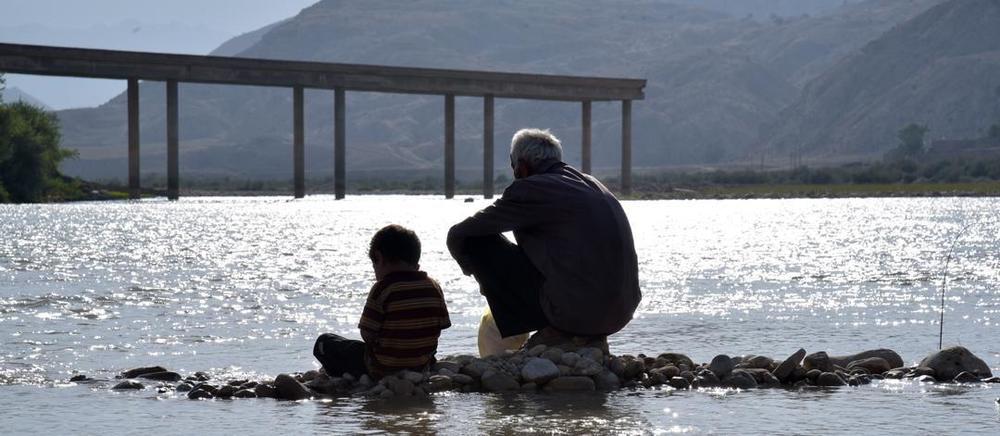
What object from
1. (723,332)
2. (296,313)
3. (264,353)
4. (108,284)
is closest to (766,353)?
(723,332)

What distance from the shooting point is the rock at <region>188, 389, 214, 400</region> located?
36.4 ft

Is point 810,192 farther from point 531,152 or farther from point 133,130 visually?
point 531,152

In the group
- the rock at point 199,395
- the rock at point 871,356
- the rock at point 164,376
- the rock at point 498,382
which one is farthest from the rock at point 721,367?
the rock at point 164,376

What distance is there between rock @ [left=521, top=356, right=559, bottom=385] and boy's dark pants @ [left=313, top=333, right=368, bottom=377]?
118 centimetres

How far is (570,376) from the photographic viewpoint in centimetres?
1121

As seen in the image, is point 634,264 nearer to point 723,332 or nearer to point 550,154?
point 550,154

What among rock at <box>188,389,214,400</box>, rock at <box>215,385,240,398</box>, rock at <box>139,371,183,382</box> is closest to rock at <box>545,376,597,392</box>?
rock at <box>215,385,240,398</box>

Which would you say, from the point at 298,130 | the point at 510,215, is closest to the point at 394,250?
the point at 510,215

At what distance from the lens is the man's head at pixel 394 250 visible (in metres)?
10.7

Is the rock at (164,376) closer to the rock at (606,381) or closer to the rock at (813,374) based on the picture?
the rock at (606,381)

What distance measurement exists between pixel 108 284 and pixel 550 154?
15025 millimetres

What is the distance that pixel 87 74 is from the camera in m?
89.0

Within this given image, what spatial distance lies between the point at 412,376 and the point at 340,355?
0.60 m

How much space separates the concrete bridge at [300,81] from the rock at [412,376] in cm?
7816
